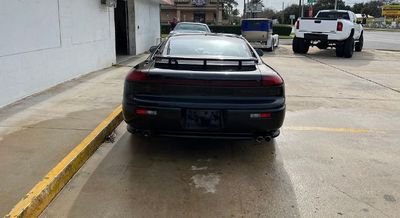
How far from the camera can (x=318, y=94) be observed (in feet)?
29.0

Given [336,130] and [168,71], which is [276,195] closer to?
[168,71]

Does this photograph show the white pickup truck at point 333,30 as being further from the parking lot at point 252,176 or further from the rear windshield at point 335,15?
the parking lot at point 252,176

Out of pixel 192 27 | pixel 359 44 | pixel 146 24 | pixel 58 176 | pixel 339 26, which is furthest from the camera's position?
pixel 359 44

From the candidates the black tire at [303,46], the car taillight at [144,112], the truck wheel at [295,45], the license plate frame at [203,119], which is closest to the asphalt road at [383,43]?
the black tire at [303,46]

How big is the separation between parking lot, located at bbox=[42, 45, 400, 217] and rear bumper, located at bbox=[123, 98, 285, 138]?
1.40 ft

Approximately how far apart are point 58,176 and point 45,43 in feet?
14.9

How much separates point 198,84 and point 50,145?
1886 millimetres

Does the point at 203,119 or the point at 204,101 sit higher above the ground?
the point at 204,101

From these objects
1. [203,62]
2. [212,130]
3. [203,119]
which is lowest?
[212,130]

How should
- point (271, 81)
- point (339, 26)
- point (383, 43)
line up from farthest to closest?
point (383, 43) < point (339, 26) < point (271, 81)

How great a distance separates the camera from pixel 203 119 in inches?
165

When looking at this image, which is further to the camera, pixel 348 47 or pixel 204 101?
pixel 348 47

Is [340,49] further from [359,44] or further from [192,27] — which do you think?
[192,27]

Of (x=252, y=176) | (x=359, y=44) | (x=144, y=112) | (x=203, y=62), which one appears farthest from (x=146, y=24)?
(x=252, y=176)
